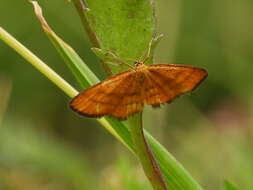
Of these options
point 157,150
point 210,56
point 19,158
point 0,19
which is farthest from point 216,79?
point 157,150

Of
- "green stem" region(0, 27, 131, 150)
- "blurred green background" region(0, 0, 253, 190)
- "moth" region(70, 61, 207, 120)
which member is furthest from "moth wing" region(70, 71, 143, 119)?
"blurred green background" region(0, 0, 253, 190)

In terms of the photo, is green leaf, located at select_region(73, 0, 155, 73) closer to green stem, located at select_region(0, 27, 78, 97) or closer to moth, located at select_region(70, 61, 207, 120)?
moth, located at select_region(70, 61, 207, 120)

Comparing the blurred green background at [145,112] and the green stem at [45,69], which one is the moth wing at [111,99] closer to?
the green stem at [45,69]

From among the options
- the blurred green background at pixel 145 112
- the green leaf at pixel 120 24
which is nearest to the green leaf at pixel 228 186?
the green leaf at pixel 120 24

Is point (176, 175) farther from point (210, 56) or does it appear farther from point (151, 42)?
point (210, 56)

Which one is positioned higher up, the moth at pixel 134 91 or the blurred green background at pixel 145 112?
the moth at pixel 134 91

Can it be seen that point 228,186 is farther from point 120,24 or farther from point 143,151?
point 120,24

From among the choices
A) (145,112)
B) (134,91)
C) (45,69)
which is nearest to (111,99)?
(134,91)

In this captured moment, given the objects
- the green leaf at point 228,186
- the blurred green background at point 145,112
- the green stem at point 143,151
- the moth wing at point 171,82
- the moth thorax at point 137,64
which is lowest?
the blurred green background at point 145,112
